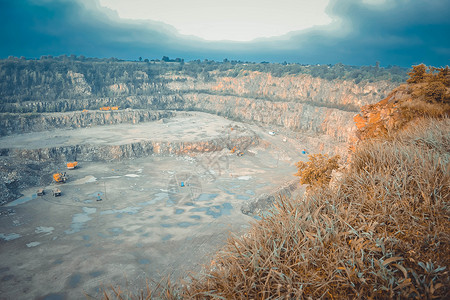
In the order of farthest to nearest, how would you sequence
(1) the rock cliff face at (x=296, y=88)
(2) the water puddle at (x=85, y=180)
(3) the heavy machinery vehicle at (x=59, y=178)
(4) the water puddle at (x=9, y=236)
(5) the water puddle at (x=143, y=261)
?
(1) the rock cliff face at (x=296, y=88) < (2) the water puddle at (x=85, y=180) < (3) the heavy machinery vehicle at (x=59, y=178) < (4) the water puddle at (x=9, y=236) < (5) the water puddle at (x=143, y=261)

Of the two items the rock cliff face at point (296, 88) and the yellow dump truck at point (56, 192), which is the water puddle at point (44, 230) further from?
the rock cliff face at point (296, 88)

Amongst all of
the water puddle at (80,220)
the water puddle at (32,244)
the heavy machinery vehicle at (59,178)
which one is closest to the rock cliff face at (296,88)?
the water puddle at (80,220)

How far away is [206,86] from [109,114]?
1842 inches

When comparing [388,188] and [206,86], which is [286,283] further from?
[206,86]

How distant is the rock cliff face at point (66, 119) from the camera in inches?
2072

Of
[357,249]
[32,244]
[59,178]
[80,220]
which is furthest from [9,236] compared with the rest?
[357,249]

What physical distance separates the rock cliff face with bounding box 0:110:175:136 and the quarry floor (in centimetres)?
1211

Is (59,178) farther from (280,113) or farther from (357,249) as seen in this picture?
(280,113)

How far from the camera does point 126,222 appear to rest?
22.2m

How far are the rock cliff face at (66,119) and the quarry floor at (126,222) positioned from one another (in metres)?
12.1

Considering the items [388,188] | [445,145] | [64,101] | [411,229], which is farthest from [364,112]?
[64,101]

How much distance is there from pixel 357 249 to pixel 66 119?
73.9m

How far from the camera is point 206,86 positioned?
99562 mm

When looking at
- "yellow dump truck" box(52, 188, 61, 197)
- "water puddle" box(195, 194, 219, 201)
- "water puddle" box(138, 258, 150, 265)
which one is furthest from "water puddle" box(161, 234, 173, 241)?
"yellow dump truck" box(52, 188, 61, 197)
